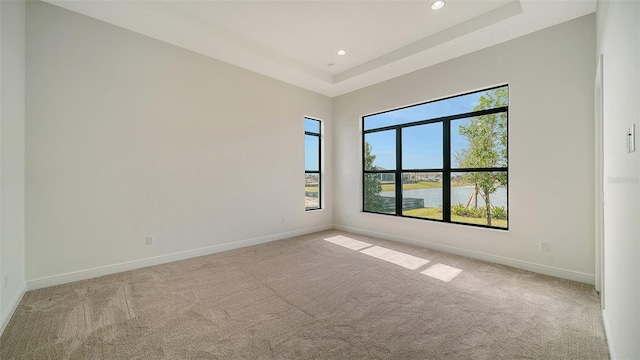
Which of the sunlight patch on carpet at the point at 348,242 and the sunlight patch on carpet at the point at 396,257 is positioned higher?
the sunlight patch on carpet at the point at 348,242

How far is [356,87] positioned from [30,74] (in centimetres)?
484

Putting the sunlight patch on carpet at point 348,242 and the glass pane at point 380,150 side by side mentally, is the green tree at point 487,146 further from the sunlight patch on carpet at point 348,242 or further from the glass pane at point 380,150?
the sunlight patch on carpet at point 348,242

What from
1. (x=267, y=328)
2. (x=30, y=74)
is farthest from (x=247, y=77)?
(x=267, y=328)

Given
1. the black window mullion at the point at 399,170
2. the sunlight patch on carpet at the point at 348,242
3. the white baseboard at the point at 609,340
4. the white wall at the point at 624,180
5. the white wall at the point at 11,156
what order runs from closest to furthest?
the white wall at the point at 624,180
the white baseboard at the point at 609,340
the white wall at the point at 11,156
the sunlight patch on carpet at the point at 348,242
the black window mullion at the point at 399,170

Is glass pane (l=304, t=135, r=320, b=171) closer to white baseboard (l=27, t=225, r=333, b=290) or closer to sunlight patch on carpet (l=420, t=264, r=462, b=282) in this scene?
white baseboard (l=27, t=225, r=333, b=290)

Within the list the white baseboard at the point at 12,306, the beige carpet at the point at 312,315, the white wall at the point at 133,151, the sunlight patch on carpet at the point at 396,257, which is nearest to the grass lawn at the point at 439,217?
the beige carpet at the point at 312,315

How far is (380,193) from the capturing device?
212 inches

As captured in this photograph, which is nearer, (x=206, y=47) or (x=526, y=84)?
(x=526, y=84)

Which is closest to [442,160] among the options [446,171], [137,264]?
[446,171]

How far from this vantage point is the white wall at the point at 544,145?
9.85 feet

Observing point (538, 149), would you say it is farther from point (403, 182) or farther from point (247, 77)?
point (247, 77)

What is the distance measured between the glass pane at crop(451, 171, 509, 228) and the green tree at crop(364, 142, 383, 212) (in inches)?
59.6

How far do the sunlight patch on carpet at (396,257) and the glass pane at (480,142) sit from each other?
5.45 feet

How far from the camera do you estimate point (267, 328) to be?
6.95 ft
